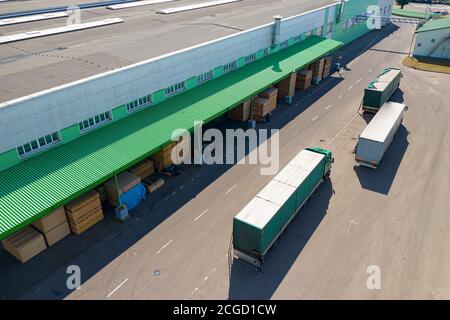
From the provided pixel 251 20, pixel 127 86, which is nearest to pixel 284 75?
pixel 251 20

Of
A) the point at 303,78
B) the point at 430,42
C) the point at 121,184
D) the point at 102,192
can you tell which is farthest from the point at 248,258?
the point at 430,42

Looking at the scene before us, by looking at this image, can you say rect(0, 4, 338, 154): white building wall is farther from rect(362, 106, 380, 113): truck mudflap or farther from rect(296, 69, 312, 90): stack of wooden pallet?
rect(362, 106, 380, 113): truck mudflap

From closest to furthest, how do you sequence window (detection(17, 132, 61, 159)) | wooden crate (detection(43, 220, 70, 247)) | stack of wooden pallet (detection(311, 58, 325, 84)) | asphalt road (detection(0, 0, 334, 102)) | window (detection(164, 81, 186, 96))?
1. window (detection(17, 132, 61, 159))
2. wooden crate (detection(43, 220, 70, 247))
3. asphalt road (detection(0, 0, 334, 102))
4. window (detection(164, 81, 186, 96))
5. stack of wooden pallet (detection(311, 58, 325, 84))

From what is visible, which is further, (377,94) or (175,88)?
(377,94)

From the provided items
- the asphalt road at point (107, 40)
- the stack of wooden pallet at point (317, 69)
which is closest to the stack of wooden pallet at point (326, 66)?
the stack of wooden pallet at point (317, 69)

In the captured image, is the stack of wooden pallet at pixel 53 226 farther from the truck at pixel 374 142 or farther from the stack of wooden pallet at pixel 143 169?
the truck at pixel 374 142

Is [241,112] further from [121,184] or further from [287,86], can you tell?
[121,184]

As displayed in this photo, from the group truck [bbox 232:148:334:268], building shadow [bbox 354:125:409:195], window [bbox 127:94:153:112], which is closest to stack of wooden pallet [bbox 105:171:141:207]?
window [bbox 127:94:153:112]
